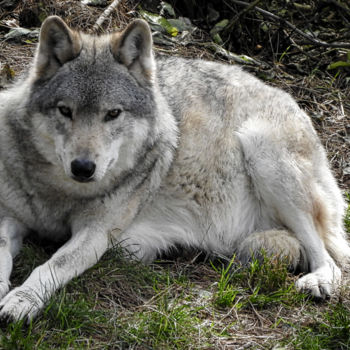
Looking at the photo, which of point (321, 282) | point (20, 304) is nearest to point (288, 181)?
point (321, 282)

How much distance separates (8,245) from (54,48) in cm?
141

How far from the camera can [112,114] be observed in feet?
12.6

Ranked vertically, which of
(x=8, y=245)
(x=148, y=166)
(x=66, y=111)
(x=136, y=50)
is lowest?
(x=8, y=245)

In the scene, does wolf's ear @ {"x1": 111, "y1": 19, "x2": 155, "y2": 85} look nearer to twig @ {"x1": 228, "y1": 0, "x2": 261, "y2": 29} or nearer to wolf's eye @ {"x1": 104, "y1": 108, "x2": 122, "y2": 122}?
wolf's eye @ {"x1": 104, "y1": 108, "x2": 122, "y2": 122}

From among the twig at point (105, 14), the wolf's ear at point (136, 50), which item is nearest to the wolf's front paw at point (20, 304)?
the wolf's ear at point (136, 50)

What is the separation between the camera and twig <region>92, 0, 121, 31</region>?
669 cm

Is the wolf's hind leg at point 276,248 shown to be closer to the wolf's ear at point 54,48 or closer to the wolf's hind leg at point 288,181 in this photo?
the wolf's hind leg at point 288,181

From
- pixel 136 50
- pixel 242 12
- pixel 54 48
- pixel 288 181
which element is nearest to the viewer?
pixel 54 48

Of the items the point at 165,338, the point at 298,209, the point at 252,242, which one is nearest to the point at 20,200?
the point at 165,338

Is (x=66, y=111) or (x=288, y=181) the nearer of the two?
(x=66, y=111)

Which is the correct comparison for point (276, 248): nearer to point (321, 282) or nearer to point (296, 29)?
point (321, 282)

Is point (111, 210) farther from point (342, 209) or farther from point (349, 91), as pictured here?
point (349, 91)

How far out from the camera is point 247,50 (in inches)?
301

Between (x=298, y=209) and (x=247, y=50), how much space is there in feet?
11.8
